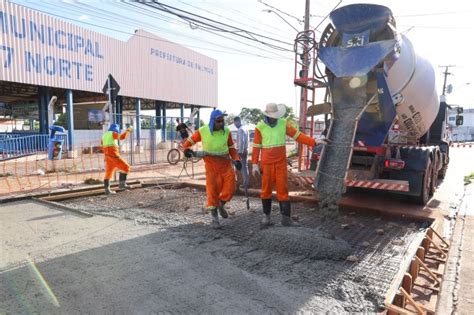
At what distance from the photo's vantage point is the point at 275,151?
4.96 m

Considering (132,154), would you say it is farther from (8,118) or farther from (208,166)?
(8,118)

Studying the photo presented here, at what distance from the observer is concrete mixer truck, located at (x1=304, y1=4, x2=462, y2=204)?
18.3 ft

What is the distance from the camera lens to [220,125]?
532 cm

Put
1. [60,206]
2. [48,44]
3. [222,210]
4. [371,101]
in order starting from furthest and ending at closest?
[48,44], [60,206], [371,101], [222,210]

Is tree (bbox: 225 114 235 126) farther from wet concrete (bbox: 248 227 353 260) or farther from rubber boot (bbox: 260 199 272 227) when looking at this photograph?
wet concrete (bbox: 248 227 353 260)

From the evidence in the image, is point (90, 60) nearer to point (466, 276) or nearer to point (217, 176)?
point (217, 176)

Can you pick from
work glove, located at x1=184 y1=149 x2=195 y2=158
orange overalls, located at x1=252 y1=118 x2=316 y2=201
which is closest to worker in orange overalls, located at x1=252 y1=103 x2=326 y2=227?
orange overalls, located at x1=252 y1=118 x2=316 y2=201

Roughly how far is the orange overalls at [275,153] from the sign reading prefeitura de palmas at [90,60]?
48.0ft

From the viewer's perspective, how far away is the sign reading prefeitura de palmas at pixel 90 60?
599 inches

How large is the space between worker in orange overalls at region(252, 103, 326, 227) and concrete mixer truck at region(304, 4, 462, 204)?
26.5 inches

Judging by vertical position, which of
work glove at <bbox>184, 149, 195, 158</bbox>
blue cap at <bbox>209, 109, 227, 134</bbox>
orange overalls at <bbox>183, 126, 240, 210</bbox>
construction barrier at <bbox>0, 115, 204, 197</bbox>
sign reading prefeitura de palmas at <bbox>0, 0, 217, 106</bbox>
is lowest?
construction barrier at <bbox>0, 115, 204, 197</bbox>

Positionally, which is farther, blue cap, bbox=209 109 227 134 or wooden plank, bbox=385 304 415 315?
blue cap, bbox=209 109 227 134

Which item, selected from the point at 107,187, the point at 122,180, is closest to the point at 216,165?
the point at 107,187

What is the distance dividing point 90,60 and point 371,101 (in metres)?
16.9
